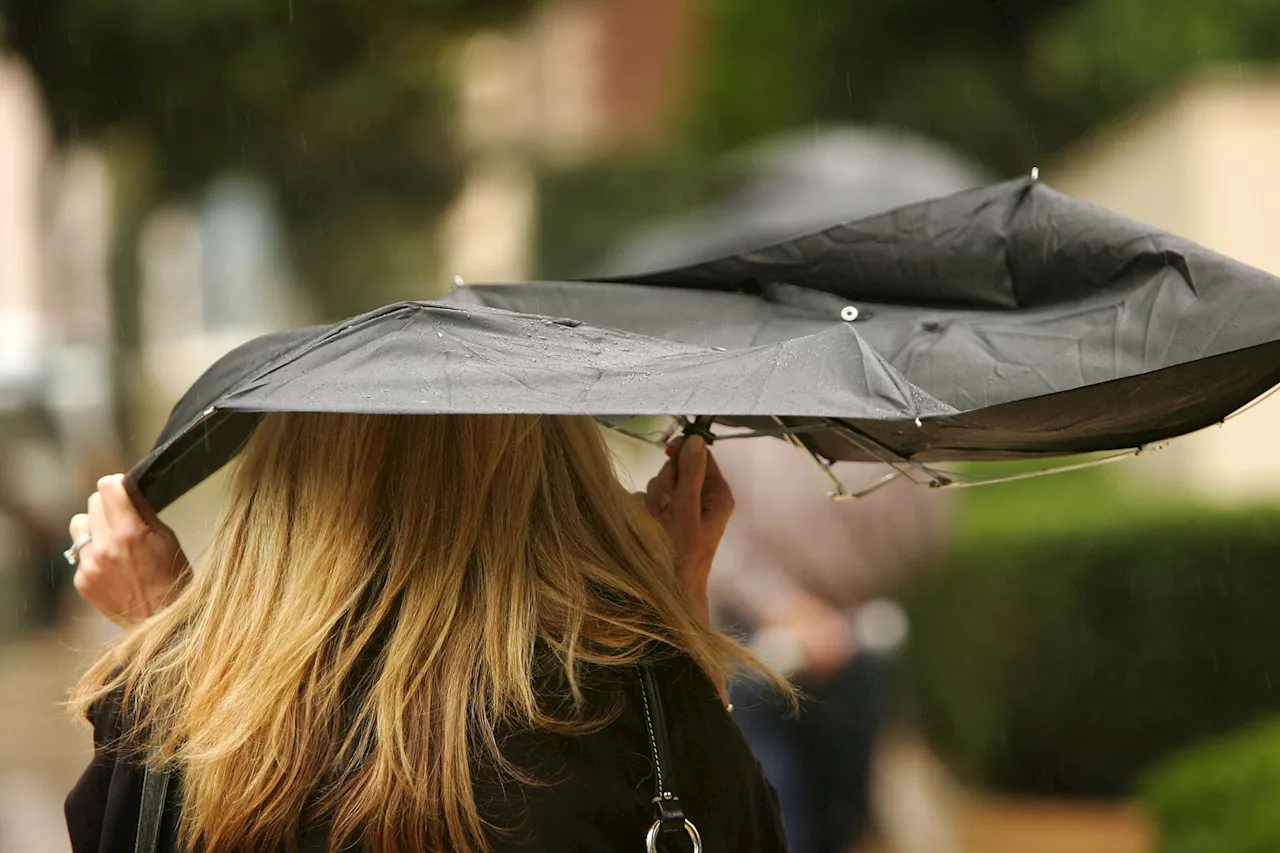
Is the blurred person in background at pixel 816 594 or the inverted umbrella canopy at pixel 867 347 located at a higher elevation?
the inverted umbrella canopy at pixel 867 347

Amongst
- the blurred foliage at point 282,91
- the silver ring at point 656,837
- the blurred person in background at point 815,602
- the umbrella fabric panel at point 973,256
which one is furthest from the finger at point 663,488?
the blurred foliage at point 282,91

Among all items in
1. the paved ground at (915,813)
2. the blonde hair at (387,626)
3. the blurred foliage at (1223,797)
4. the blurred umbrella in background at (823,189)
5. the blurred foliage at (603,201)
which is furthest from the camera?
the blurred foliage at (603,201)

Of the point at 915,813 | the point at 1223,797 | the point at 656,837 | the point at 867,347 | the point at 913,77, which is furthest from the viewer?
the point at 913,77

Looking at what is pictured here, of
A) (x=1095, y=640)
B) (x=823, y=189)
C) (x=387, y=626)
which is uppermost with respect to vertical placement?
(x=823, y=189)

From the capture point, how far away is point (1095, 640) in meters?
7.23

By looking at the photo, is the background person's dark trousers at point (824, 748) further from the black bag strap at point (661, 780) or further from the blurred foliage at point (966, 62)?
the blurred foliage at point (966, 62)

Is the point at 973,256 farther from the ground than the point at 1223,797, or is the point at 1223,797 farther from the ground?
the point at 973,256

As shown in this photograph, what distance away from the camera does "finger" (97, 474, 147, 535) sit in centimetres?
249

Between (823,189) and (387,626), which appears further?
(823,189)

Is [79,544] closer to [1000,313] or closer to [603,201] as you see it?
[1000,313]

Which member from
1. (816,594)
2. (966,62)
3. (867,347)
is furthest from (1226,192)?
(867,347)

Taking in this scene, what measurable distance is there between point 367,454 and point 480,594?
0.28m

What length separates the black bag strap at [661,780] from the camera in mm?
2104

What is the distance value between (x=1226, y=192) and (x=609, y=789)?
8956mm
